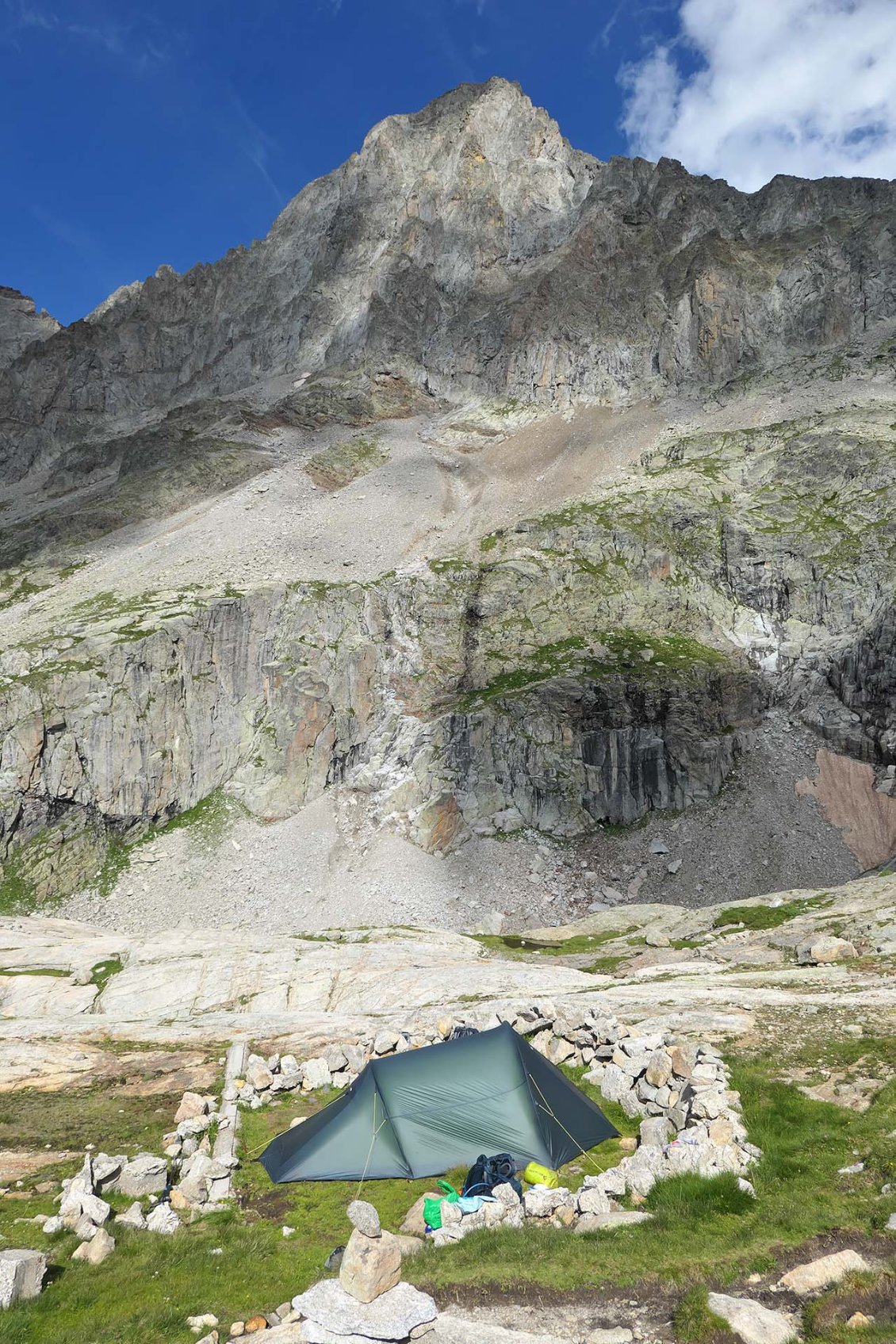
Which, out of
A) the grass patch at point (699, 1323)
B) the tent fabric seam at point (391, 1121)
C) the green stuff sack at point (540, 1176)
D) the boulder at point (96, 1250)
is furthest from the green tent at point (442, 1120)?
the grass patch at point (699, 1323)

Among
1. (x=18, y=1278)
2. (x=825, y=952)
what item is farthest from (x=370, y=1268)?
(x=825, y=952)

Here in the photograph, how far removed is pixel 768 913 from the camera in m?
44.8

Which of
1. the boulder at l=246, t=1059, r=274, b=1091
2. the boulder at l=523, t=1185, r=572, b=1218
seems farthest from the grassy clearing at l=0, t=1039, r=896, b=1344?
the boulder at l=246, t=1059, r=274, b=1091

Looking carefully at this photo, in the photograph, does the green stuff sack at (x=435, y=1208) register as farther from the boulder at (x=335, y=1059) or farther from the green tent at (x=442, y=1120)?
the boulder at (x=335, y=1059)

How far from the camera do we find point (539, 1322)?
1091 centimetres

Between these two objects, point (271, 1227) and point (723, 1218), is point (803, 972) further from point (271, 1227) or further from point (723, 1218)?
point (271, 1227)

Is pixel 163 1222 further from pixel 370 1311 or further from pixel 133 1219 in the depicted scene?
pixel 370 1311

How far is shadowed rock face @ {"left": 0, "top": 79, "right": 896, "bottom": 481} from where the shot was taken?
137 metres

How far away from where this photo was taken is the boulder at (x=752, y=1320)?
966 cm

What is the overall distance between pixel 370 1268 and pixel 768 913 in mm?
39053

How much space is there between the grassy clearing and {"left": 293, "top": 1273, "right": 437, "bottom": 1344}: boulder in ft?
2.91

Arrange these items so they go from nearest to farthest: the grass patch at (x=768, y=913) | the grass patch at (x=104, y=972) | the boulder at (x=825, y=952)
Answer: the boulder at (x=825, y=952) → the grass patch at (x=104, y=972) → the grass patch at (x=768, y=913)

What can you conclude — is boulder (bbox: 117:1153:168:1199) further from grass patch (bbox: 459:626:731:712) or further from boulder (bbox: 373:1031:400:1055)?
grass patch (bbox: 459:626:731:712)

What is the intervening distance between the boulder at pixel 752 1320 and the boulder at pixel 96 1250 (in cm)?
1018
